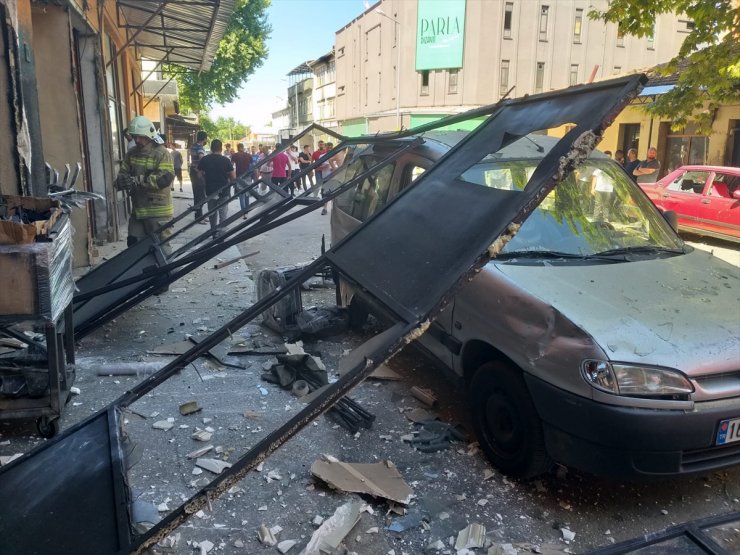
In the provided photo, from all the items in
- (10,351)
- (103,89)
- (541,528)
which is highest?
(103,89)

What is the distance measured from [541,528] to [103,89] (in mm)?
9806

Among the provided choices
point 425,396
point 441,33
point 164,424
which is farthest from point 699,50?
point 441,33

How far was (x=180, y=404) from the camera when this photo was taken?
163 inches

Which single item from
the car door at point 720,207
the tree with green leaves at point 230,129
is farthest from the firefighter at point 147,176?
the tree with green leaves at point 230,129

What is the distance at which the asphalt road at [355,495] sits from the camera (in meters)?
2.85

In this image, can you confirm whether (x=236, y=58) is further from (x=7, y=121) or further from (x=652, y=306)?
(x=652, y=306)

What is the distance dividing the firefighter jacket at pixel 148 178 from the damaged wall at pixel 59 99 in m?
1.93

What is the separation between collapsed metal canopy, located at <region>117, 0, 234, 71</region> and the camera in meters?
9.86

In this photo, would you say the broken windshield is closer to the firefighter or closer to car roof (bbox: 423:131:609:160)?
car roof (bbox: 423:131:609:160)

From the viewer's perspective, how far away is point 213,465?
133 inches

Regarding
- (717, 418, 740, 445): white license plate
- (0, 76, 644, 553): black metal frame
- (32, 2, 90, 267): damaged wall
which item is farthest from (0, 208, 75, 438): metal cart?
(32, 2, 90, 267): damaged wall

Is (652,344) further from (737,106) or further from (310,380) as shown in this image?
(737,106)

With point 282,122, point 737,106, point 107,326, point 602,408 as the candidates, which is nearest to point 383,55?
point 737,106

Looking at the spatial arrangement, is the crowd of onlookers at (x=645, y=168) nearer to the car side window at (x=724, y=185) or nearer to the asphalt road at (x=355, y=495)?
the car side window at (x=724, y=185)
